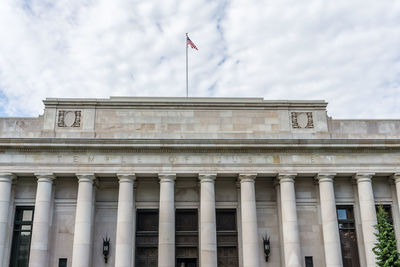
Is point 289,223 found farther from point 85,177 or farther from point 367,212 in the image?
point 85,177

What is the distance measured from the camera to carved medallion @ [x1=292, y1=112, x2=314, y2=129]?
102ft

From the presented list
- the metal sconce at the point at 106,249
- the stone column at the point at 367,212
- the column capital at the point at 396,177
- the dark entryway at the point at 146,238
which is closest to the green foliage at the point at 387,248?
the stone column at the point at 367,212

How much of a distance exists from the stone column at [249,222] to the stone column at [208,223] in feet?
6.17

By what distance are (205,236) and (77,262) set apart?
7.97 meters

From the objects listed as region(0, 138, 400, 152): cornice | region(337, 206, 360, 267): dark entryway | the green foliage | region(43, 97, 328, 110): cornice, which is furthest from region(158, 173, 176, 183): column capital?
the green foliage

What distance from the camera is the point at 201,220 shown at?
93.6 ft

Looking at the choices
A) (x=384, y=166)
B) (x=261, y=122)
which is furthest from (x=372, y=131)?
(x=261, y=122)

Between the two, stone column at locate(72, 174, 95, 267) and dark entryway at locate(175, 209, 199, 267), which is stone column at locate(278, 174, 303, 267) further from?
stone column at locate(72, 174, 95, 267)

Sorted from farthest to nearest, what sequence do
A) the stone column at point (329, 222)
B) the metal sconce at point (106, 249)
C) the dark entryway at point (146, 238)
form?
1. the dark entryway at point (146, 238)
2. the metal sconce at point (106, 249)
3. the stone column at point (329, 222)

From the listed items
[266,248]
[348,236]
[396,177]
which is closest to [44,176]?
[266,248]

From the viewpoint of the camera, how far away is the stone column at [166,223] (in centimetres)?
2753

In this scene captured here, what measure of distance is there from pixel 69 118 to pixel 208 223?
39.0ft

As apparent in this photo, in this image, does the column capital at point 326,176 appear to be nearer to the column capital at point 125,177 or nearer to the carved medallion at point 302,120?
the carved medallion at point 302,120

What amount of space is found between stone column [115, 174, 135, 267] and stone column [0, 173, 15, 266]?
23.0ft
